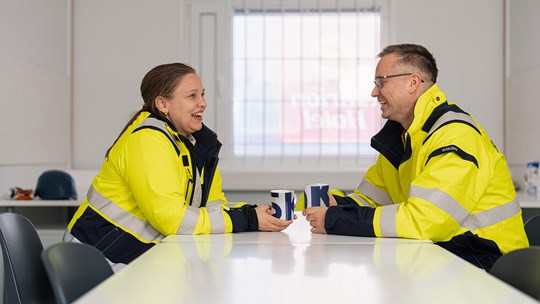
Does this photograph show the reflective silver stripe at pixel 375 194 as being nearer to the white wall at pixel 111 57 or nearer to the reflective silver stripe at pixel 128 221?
the reflective silver stripe at pixel 128 221

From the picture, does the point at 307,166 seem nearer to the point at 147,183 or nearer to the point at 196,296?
the point at 147,183

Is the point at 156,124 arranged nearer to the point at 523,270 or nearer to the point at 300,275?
the point at 300,275

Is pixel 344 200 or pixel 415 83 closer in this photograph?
pixel 415 83

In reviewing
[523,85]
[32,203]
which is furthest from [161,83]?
[523,85]

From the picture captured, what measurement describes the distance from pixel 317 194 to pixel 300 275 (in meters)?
0.83

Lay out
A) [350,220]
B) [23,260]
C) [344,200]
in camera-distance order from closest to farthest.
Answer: [23,260]
[350,220]
[344,200]

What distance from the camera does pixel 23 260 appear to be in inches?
77.3

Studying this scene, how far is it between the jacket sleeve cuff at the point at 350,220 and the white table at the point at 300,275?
0.08 m

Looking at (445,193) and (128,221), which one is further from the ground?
(445,193)

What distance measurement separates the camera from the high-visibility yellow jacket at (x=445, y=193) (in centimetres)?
197

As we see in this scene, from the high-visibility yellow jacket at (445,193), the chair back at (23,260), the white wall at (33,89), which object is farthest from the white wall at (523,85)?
the chair back at (23,260)

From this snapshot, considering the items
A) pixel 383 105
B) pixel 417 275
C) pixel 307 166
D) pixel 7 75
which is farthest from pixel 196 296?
pixel 307 166

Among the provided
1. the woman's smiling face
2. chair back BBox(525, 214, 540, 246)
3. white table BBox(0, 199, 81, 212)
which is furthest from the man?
white table BBox(0, 199, 81, 212)

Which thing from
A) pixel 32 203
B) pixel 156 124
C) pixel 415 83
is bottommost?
pixel 32 203
